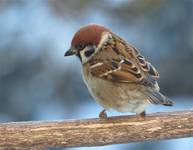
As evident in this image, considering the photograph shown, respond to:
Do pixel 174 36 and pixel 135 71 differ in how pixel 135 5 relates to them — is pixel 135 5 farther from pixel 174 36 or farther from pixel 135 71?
pixel 135 71

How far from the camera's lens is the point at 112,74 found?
3.24 meters

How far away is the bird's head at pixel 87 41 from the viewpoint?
3.10m

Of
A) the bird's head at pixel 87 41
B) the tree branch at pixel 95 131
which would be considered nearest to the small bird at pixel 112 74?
the bird's head at pixel 87 41

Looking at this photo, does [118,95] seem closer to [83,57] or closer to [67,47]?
[83,57]

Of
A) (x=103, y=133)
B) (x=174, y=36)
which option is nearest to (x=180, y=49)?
(x=174, y=36)

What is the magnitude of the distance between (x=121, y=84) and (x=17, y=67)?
2071mm

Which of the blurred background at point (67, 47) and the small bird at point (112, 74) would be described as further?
the blurred background at point (67, 47)

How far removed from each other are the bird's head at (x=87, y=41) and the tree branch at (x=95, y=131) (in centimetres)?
35

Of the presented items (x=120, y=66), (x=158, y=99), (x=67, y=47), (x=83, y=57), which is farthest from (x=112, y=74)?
(x=67, y=47)

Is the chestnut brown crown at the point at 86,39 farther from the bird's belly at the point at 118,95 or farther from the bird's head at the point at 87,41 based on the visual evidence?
the bird's belly at the point at 118,95

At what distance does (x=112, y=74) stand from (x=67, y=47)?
6.83 feet

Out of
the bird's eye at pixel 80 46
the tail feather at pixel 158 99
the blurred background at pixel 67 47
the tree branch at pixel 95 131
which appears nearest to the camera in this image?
the tree branch at pixel 95 131

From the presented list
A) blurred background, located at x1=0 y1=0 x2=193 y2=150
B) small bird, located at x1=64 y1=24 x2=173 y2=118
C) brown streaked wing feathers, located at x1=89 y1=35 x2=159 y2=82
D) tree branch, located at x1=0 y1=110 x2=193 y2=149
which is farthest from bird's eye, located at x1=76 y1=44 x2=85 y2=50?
blurred background, located at x1=0 y1=0 x2=193 y2=150

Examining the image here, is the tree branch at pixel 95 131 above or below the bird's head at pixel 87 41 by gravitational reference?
below
